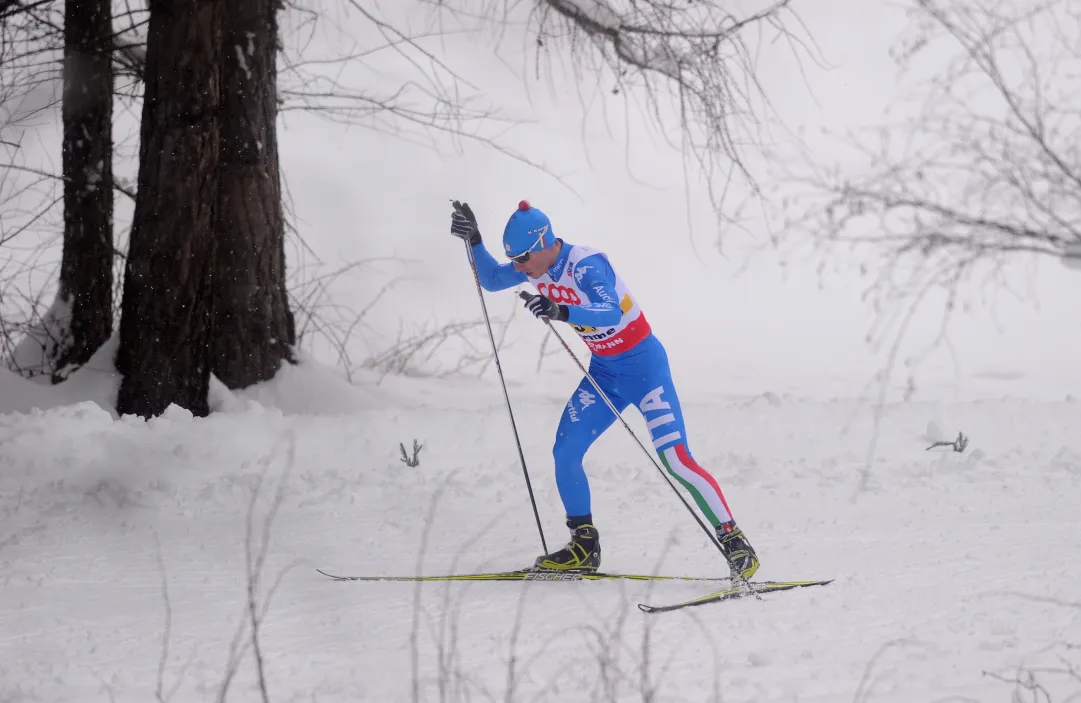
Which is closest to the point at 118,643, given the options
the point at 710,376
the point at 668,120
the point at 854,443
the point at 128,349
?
the point at 128,349

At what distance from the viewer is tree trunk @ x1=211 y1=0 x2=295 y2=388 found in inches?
270

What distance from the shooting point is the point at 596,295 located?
4684mm

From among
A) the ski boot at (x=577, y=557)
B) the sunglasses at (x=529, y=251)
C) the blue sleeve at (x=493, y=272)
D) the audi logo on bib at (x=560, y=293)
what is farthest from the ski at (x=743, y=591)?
the blue sleeve at (x=493, y=272)

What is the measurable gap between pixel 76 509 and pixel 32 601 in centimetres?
129

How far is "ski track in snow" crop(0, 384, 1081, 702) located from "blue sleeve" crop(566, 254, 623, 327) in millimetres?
1202

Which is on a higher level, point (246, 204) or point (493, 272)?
point (246, 204)

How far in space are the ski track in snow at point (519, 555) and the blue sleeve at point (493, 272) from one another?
1.26 m

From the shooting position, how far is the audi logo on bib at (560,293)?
4832mm

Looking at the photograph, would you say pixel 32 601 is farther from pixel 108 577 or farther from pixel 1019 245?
pixel 1019 245

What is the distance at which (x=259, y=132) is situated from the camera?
6.94 meters

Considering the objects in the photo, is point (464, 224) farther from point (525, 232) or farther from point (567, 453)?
point (567, 453)

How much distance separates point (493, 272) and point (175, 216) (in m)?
2.55

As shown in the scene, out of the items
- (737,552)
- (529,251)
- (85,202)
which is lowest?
(737,552)

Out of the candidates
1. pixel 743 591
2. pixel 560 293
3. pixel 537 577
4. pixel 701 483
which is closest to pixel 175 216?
pixel 560 293
